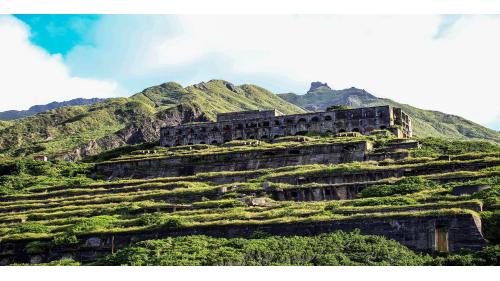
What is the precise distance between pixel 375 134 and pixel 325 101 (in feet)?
432

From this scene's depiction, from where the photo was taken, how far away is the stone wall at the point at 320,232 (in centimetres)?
3158

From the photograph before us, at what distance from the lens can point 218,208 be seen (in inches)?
1625

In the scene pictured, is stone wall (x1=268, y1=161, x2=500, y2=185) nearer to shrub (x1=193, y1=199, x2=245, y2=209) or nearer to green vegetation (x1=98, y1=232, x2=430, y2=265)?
shrub (x1=193, y1=199, x2=245, y2=209)

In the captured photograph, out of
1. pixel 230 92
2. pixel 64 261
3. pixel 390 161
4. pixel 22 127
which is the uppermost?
pixel 230 92

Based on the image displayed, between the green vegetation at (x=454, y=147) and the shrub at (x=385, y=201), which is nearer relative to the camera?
the shrub at (x=385, y=201)

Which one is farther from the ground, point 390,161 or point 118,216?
point 390,161

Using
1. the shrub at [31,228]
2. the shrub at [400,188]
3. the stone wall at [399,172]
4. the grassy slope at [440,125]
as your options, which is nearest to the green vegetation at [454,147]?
the stone wall at [399,172]

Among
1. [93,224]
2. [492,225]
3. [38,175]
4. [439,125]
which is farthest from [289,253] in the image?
[439,125]

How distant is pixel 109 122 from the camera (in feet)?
387

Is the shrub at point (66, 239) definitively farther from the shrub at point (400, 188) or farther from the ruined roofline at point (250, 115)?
the ruined roofline at point (250, 115)

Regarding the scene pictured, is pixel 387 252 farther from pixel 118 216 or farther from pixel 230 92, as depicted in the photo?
pixel 230 92

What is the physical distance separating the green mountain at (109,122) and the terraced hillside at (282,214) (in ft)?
122

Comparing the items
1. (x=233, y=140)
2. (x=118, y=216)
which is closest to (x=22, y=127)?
(x=233, y=140)

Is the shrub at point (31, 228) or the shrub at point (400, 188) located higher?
the shrub at point (400, 188)
